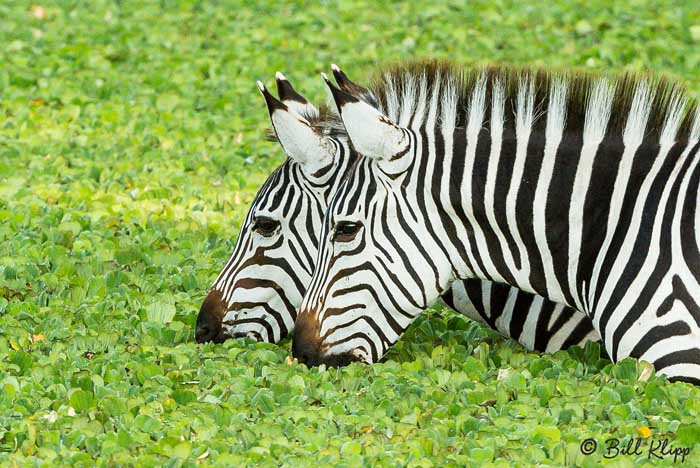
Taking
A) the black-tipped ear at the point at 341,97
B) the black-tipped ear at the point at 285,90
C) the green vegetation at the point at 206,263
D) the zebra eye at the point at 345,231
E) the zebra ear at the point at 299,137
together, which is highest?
the black-tipped ear at the point at 341,97

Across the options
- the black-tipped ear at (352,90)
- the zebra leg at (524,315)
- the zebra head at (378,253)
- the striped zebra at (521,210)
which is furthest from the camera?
the zebra leg at (524,315)


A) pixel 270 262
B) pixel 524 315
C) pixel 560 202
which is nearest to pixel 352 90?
pixel 270 262

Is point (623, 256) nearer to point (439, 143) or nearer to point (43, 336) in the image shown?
point (439, 143)

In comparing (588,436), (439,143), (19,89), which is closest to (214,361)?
(439,143)

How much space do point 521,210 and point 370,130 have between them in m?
0.78

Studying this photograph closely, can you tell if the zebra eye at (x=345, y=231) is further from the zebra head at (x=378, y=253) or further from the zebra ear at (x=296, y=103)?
the zebra ear at (x=296, y=103)

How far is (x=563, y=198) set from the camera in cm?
570

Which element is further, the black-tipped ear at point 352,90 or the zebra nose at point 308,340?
the black-tipped ear at point 352,90

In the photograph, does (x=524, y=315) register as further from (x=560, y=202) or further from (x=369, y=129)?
(x=369, y=129)

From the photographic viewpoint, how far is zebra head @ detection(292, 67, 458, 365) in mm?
5832

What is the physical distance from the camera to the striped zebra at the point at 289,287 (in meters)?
6.39

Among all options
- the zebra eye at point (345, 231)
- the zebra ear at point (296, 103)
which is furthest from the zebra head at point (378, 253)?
the zebra ear at point (296, 103)

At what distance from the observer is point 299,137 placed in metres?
6.14

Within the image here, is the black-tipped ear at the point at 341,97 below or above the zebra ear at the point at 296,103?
above
